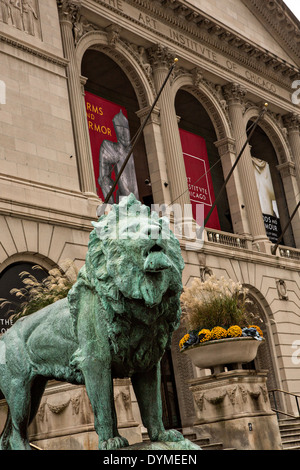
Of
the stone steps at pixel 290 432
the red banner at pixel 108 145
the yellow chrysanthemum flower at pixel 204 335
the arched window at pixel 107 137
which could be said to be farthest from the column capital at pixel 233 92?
the yellow chrysanthemum flower at pixel 204 335

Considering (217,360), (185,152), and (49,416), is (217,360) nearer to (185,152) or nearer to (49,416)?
(49,416)

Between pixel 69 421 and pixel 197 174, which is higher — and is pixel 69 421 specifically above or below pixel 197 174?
below

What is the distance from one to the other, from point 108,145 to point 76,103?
255 cm

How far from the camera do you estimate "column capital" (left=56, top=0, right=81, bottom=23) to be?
2462 cm

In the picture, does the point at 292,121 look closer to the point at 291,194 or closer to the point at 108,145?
the point at 291,194

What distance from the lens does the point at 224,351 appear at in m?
11.5

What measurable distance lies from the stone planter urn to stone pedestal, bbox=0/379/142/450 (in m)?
1.49

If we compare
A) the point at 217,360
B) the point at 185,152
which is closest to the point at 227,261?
the point at 185,152

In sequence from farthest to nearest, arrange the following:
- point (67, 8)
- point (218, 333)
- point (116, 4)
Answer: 1. point (116, 4)
2. point (67, 8)
3. point (218, 333)

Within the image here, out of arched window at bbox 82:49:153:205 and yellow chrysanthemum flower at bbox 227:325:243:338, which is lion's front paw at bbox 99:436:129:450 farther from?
arched window at bbox 82:49:153:205

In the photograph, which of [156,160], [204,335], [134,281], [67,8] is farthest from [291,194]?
[134,281]

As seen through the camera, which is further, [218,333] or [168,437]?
[218,333]

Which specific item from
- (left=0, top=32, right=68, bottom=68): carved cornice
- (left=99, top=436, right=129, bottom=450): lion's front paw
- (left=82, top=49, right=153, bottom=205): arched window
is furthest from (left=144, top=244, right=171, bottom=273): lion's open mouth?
(left=82, top=49, right=153, bottom=205): arched window

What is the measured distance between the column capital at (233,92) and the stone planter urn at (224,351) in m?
22.9
